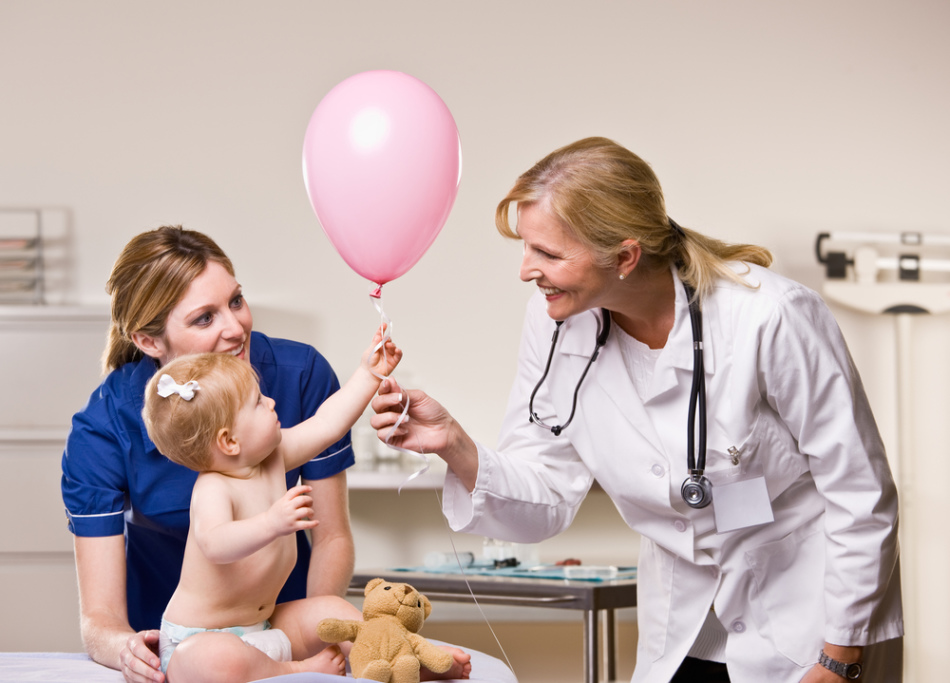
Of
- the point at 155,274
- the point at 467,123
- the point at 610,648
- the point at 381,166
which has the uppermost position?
the point at 467,123

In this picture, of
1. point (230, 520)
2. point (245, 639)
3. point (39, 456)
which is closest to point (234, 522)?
point (230, 520)

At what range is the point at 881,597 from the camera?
1.46 meters

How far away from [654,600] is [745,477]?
28 centimetres

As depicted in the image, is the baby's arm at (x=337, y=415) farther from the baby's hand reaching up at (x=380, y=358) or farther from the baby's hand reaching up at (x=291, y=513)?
the baby's hand reaching up at (x=291, y=513)

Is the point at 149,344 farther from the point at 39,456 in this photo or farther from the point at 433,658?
the point at 39,456

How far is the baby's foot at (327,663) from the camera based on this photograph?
4.22 ft

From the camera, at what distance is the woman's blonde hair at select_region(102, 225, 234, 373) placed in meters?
1.51

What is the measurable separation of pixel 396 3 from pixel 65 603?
2636 mm

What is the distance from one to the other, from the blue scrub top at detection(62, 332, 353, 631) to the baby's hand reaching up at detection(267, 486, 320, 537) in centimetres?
38

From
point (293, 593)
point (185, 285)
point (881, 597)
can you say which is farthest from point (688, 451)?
point (185, 285)

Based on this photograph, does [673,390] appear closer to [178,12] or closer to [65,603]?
[65,603]

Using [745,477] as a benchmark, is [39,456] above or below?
below

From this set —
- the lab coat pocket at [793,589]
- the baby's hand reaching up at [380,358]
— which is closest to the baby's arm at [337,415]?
the baby's hand reaching up at [380,358]

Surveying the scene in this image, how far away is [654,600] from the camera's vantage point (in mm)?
1618
